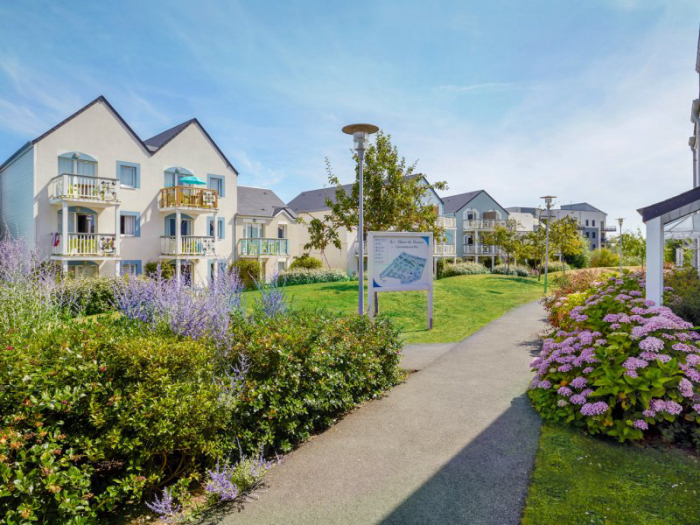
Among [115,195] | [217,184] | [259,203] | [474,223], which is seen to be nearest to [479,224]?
[474,223]

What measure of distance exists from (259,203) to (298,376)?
92.6 ft

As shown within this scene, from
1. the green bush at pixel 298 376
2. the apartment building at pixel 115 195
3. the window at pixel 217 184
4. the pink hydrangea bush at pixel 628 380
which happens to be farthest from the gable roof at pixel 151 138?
the pink hydrangea bush at pixel 628 380

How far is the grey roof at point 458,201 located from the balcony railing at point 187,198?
3088 centimetres

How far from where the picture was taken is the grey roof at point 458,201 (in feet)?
161

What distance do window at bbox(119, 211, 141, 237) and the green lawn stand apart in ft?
31.2

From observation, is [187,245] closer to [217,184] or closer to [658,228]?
[217,184]

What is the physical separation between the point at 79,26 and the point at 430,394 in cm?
1108

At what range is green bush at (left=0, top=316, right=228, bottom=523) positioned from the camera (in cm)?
299

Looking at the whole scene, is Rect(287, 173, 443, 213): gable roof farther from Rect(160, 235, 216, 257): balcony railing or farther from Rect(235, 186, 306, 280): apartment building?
Rect(160, 235, 216, 257): balcony railing

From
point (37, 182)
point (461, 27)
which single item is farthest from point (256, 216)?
point (461, 27)

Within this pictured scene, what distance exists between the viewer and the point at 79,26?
10.1 m

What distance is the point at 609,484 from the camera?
156 inches

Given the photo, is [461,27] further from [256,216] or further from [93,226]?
[256,216]

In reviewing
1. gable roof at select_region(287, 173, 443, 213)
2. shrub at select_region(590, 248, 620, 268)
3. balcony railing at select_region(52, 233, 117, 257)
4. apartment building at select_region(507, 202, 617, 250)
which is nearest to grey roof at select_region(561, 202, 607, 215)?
apartment building at select_region(507, 202, 617, 250)
